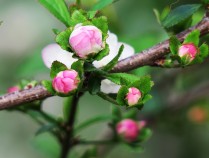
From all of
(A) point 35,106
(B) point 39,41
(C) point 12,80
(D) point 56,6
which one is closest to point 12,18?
(B) point 39,41

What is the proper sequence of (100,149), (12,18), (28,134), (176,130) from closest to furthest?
(100,149) → (176,130) → (28,134) → (12,18)

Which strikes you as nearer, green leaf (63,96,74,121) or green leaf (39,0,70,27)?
green leaf (39,0,70,27)

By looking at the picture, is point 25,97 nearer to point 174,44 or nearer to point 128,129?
point 174,44

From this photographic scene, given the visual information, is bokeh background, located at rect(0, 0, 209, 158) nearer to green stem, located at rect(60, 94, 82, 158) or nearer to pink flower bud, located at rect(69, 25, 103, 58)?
green stem, located at rect(60, 94, 82, 158)

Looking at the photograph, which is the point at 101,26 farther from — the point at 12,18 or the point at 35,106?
the point at 12,18

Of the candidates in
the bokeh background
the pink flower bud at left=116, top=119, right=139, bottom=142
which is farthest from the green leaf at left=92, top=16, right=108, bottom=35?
the bokeh background

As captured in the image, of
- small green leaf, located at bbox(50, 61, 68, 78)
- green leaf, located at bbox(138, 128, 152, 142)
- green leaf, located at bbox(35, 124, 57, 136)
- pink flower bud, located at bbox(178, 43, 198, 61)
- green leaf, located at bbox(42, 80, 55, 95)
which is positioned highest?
small green leaf, located at bbox(50, 61, 68, 78)
